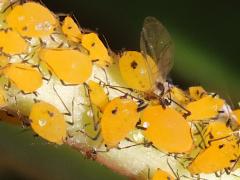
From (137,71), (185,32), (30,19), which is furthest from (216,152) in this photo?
(185,32)

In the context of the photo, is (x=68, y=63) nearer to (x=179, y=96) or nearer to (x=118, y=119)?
(x=118, y=119)

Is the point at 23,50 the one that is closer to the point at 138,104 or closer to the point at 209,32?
the point at 138,104

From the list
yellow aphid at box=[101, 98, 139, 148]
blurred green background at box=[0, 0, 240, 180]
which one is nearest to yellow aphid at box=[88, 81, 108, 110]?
yellow aphid at box=[101, 98, 139, 148]

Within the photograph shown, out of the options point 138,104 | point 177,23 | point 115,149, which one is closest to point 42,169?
point 115,149

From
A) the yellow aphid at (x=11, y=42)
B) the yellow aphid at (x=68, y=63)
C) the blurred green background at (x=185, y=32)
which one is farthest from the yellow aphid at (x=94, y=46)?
the blurred green background at (x=185, y=32)

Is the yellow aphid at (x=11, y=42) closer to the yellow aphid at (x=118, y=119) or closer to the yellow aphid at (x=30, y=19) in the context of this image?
the yellow aphid at (x=30, y=19)

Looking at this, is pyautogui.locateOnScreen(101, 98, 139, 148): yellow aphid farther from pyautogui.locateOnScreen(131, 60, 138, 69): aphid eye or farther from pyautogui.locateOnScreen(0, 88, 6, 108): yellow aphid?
pyautogui.locateOnScreen(0, 88, 6, 108): yellow aphid
